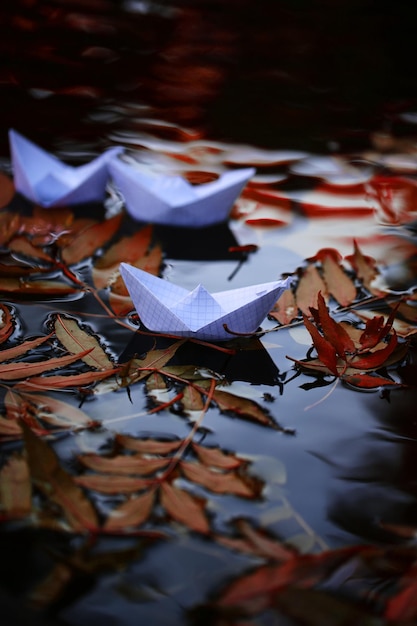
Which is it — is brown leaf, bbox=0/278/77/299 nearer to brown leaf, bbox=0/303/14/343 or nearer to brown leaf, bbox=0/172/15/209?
brown leaf, bbox=0/303/14/343

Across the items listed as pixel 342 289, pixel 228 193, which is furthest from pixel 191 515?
pixel 228 193

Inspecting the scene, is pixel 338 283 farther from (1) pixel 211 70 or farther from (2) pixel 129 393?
(1) pixel 211 70

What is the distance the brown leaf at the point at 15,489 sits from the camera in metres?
0.33

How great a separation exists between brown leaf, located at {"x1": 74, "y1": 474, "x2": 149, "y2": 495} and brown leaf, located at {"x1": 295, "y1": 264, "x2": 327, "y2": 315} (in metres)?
0.21

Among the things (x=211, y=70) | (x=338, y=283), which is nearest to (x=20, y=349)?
(x=338, y=283)

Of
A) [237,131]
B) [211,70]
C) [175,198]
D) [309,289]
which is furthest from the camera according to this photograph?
[211,70]

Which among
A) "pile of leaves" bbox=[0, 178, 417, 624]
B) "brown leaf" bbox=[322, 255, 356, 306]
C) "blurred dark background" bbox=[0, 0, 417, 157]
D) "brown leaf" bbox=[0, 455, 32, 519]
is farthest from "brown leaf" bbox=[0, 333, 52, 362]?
"blurred dark background" bbox=[0, 0, 417, 157]

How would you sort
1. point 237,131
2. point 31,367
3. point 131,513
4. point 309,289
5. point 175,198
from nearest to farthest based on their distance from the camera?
point 131,513, point 31,367, point 309,289, point 175,198, point 237,131

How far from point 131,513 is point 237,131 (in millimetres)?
620

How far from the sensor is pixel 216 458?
37 cm

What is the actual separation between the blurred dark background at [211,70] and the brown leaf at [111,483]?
0.53 metres

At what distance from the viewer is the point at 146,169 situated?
30.5 inches

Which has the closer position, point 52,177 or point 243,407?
point 243,407

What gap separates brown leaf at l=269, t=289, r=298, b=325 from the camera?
509mm
